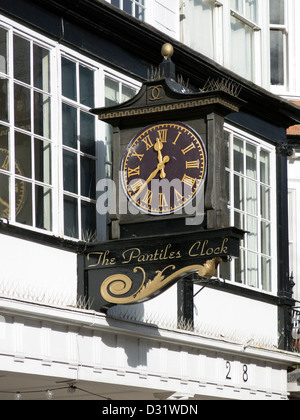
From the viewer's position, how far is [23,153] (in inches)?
551

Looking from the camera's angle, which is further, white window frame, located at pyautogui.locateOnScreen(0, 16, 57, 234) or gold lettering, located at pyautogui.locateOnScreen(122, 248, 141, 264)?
gold lettering, located at pyautogui.locateOnScreen(122, 248, 141, 264)

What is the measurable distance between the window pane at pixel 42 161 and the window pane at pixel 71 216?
38 cm

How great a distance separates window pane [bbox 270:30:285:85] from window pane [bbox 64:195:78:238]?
7.83 metres

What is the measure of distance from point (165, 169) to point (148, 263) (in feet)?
3.41

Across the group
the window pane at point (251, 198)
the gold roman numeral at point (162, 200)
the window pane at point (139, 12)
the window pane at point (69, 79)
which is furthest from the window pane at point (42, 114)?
the window pane at point (251, 198)

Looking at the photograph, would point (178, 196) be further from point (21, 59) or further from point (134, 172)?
point (21, 59)

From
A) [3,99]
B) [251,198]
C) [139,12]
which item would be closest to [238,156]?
[251,198]

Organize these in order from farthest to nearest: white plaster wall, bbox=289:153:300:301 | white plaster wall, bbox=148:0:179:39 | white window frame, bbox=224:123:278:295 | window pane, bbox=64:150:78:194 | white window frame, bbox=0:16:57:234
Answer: white plaster wall, bbox=289:153:300:301
white window frame, bbox=224:123:278:295
white plaster wall, bbox=148:0:179:39
window pane, bbox=64:150:78:194
white window frame, bbox=0:16:57:234

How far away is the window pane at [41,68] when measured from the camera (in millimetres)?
14305

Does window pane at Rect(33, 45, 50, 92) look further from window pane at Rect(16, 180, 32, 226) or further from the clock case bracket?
window pane at Rect(16, 180, 32, 226)

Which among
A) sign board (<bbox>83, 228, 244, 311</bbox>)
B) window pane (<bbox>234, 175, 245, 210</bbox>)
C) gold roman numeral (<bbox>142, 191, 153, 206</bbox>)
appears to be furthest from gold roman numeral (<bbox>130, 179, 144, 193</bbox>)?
window pane (<bbox>234, 175, 245, 210</bbox>)

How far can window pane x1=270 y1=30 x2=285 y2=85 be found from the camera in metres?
21.6

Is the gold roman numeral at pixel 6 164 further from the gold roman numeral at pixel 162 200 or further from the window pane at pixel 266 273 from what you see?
the window pane at pixel 266 273
